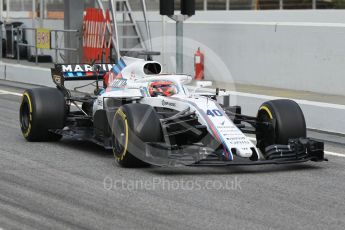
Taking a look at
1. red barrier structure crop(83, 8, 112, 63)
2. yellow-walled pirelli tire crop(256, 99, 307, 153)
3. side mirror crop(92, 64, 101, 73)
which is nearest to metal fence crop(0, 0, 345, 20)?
red barrier structure crop(83, 8, 112, 63)

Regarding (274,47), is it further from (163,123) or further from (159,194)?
(159,194)

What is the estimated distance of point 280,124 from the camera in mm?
10664

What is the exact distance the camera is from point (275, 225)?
7645 mm

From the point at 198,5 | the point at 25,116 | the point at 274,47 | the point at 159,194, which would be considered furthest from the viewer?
the point at 198,5

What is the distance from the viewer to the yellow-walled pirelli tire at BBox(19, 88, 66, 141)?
11.9 m

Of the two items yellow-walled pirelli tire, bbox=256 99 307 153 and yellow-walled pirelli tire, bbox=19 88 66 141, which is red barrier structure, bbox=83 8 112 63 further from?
yellow-walled pirelli tire, bbox=256 99 307 153

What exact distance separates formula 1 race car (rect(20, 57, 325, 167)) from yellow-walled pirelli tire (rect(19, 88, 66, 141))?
13 mm

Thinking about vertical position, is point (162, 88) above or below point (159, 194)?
above

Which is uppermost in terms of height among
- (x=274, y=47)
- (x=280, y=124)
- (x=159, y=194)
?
(x=280, y=124)

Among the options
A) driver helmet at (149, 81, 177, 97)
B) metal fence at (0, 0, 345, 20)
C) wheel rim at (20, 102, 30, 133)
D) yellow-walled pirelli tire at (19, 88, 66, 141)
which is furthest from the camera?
metal fence at (0, 0, 345, 20)

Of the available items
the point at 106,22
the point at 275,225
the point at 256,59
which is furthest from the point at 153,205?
the point at 106,22

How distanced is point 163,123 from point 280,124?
1418 millimetres

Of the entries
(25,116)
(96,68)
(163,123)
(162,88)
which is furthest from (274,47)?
(163,123)

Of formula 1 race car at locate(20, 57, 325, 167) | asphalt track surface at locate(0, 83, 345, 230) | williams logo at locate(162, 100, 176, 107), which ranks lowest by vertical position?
asphalt track surface at locate(0, 83, 345, 230)
